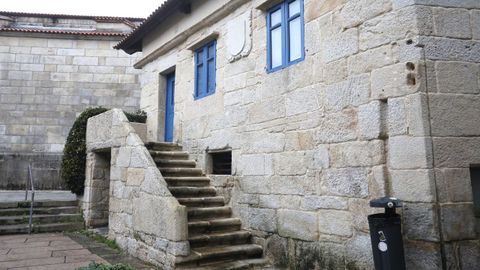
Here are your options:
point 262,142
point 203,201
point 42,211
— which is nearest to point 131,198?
point 203,201

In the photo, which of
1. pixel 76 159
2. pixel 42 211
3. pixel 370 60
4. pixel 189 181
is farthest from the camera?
pixel 76 159

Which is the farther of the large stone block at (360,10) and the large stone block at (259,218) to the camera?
the large stone block at (259,218)

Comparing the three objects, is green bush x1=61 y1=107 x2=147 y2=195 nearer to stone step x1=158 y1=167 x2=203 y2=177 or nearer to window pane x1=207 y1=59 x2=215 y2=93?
stone step x1=158 y1=167 x2=203 y2=177

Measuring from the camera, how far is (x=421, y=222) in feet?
10.4

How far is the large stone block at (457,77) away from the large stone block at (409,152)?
1.77 feet

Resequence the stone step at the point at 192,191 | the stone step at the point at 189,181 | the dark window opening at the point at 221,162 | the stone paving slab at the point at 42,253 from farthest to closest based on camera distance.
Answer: the dark window opening at the point at 221,162 < the stone step at the point at 189,181 < the stone step at the point at 192,191 < the stone paving slab at the point at 42,253

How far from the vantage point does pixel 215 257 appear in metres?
4.48

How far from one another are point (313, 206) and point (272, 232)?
83 centimetres

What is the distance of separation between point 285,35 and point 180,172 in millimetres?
2736

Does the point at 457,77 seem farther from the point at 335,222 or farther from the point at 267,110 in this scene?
the point at 267,110

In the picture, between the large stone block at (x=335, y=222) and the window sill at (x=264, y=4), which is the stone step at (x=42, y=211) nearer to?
the window sill at (x=264, y=4)

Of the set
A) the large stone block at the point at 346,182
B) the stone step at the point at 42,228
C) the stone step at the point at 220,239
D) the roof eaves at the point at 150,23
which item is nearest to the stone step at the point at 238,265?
the stone step at the point at 220,239

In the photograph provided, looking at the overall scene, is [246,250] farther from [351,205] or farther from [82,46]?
[82,46]

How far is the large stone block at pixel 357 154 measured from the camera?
3.53 metres
